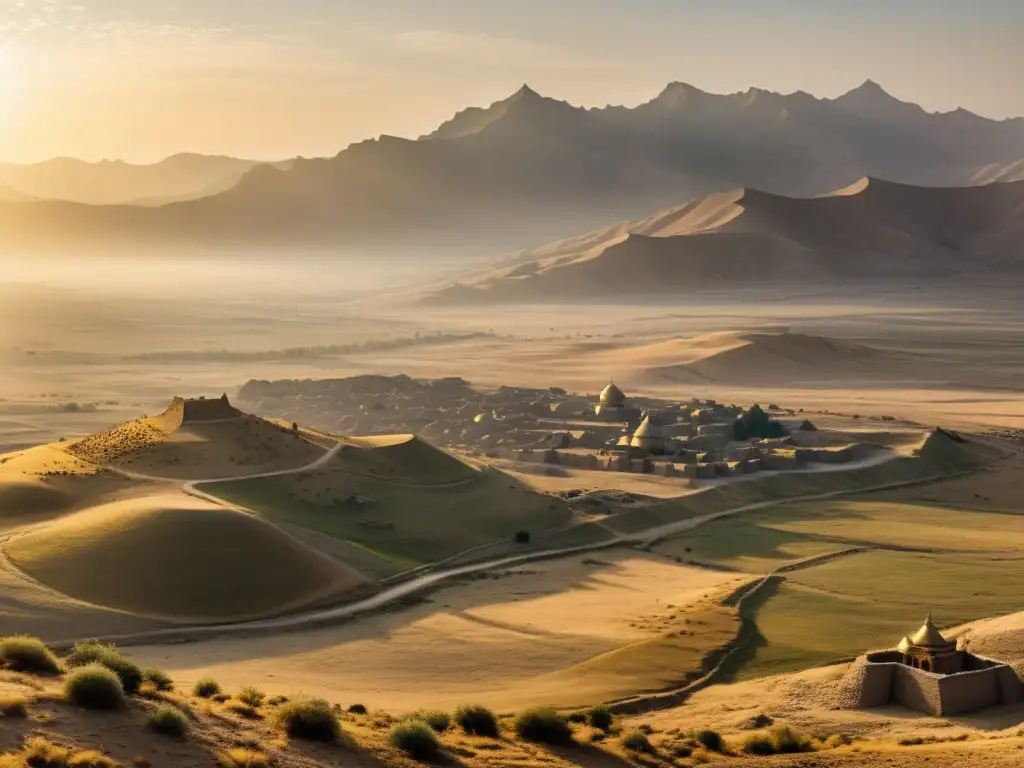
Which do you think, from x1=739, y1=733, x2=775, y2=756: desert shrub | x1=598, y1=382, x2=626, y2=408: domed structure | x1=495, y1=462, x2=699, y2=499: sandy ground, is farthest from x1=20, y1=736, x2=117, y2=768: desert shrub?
x1=598, y1=382, x2=626, y2=408: domed structure

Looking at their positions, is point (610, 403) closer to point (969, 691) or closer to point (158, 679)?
point (969, 691)

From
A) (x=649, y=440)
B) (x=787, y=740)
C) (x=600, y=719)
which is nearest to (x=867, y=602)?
(x=600, y=719)

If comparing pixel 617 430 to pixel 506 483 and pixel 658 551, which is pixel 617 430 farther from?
pixel 658 551

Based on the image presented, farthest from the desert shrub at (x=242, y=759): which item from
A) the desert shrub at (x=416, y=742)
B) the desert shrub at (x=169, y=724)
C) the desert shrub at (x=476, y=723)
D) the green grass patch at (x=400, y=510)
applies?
the green grass patch at (x=400, y=510)

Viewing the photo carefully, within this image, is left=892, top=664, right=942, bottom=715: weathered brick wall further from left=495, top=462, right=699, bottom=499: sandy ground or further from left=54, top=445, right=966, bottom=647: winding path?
left=495, top=462, right=699, bottom=499: sandy ground

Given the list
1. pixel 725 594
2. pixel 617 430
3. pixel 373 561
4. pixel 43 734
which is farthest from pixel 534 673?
pixel 617 430

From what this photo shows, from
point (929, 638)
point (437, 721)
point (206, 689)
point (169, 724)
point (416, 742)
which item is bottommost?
point (437, 721)
